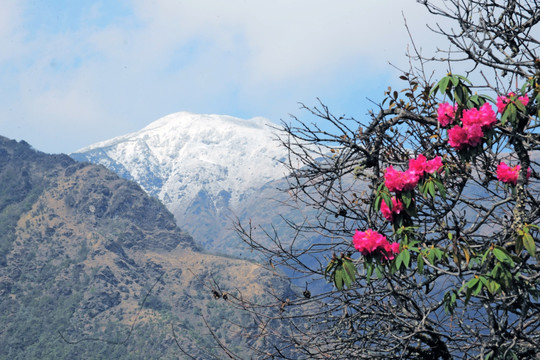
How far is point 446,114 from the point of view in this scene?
4.79 meters

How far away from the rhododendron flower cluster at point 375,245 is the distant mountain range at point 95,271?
289 ft

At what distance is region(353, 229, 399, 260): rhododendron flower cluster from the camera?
433 cm

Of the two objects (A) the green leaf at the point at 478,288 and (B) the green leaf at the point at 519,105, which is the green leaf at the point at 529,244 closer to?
(A) the green leaf at the point at 478,288

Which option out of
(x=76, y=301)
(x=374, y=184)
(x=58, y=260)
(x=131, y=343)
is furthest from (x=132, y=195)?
(x=374, y=184)

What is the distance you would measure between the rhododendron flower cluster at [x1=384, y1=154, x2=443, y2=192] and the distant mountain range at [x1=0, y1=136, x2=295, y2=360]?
290 feet

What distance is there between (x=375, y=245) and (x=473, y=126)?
115 centimetres

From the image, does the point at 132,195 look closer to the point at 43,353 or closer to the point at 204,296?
the point at 204,296

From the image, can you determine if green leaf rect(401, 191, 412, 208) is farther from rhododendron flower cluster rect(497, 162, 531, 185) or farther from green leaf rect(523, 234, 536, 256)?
rhododendron flower cluster rect(497, 162, 531, 185)

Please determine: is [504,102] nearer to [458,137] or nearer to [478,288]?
[458,137]

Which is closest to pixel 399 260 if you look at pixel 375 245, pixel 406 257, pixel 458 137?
pixel 406 257

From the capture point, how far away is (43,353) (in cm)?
9944

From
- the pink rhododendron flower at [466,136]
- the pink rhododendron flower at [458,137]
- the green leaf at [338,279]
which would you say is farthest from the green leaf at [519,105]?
the green leaf at [338,279]

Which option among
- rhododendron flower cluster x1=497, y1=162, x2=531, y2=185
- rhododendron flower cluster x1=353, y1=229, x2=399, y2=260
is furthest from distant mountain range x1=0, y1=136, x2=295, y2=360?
rhododendron flower cluster x1=353, y1=229, x2=399, y2=260

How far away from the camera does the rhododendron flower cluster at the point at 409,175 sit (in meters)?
4.29
